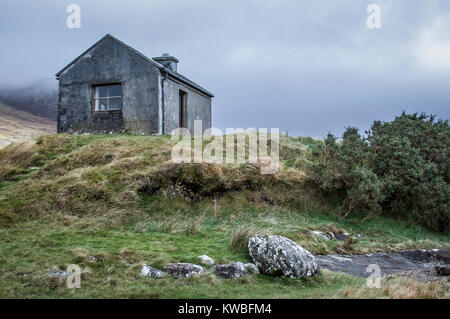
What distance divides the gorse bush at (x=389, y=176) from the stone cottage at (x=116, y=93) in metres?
9.04

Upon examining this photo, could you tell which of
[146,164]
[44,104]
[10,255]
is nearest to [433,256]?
[146,164]

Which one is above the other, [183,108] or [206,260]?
[183,108]

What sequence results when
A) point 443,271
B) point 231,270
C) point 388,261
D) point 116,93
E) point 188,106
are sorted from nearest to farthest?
point 231,270 → point 443,271 → point 388,261 → point 116,93 → point 188,106

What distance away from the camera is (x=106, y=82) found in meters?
19.5

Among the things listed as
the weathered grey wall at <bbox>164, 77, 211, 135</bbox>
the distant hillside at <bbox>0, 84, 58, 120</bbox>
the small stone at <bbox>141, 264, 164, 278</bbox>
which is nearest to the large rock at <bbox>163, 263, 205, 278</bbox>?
the small stone at <bbox>141, 264, 164, 278</bbox>

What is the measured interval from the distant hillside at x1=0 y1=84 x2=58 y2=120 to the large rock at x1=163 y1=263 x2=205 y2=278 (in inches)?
2149

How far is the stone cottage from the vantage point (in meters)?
19.0

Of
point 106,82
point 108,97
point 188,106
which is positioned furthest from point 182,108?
point 106,82

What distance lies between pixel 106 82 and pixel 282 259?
15817 mm

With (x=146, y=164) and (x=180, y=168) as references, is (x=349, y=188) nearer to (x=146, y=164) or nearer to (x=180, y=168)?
(x=180, y=168)

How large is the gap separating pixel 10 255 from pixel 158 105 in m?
13.1

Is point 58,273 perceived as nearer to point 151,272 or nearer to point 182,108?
point 151,272

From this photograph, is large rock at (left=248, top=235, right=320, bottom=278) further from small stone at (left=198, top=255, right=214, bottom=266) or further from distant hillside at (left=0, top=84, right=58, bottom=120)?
distant hillside at (left=0, top=84, right=58, bottom=120)
